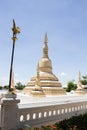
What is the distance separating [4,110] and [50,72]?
27.0 m

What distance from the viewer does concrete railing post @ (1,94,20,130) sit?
7.37 metres

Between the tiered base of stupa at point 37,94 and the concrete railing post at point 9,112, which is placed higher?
the concrete railing post at point 9,112

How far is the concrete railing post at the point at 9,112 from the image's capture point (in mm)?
7370

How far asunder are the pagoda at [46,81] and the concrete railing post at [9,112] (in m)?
22.3

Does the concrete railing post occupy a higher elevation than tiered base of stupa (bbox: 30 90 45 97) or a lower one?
higher

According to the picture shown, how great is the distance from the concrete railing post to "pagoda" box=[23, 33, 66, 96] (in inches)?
880

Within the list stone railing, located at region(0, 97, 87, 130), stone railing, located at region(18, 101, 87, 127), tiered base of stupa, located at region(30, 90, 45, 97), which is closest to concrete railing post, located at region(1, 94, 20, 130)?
stone railing, located at region(0, 97, 87, 130)

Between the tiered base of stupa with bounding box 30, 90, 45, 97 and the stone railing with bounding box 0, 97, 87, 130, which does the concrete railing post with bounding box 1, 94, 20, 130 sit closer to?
the stone railing with bounding box 0, 97, 87, 130

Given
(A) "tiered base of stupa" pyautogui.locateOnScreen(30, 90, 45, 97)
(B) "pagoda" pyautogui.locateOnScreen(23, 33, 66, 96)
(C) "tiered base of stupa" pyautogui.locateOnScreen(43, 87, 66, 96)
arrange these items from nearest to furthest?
(A) "tiered base of stupa" pyautogui.locateOnScreen(30, 90, 45, 97) → (C) "tiered base of stupa" pyautogui.locateOnScreen(43, 87, 66, 96) → (B) "pagoda" pyautogui.locateOnScreen(23, 33, 66, 96)

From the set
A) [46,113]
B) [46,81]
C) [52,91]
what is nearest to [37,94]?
[52,91]

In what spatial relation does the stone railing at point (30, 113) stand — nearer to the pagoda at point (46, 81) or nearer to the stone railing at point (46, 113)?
the stone railing at point (46, 113)

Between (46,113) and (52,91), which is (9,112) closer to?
(46,113)

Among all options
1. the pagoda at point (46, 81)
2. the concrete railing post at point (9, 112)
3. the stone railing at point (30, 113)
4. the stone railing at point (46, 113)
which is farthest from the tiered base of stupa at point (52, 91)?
the concrete railing post at point (9, 112)

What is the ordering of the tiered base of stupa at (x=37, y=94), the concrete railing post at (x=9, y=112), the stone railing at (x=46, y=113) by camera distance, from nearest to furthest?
the concrete railing post at (x=9, y=112) → the stone railing at (x=46, y=113) → the tiered base of stupa at (x=37, y=94)
